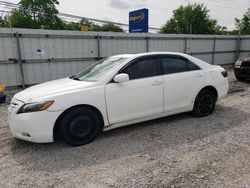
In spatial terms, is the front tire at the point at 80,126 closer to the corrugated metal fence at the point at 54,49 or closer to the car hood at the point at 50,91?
the car hood at the point at 50,91

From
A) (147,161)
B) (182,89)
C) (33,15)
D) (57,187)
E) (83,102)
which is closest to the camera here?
(57,187)

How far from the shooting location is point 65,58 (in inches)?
336

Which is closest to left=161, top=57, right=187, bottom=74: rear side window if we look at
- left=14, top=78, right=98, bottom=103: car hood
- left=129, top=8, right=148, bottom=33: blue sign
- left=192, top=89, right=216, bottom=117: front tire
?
left=192, top=89, right=216, bottom=117: front tire

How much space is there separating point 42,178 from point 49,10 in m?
39.3

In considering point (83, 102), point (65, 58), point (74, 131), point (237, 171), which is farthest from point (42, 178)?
point (65, 58)

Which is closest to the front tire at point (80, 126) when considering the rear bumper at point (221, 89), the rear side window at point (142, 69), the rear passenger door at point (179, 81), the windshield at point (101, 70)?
the windshield at point (101, 70)

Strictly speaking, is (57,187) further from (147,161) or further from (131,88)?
(131,88)

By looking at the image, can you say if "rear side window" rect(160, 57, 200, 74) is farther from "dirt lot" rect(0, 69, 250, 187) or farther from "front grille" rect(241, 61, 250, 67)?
"front grille" rect(241, 61, 250, 67)

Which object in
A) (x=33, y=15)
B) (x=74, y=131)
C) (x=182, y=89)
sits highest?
(x=33, y=15)

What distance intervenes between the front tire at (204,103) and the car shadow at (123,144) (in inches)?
6.3

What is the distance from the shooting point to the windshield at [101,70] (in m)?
3.86

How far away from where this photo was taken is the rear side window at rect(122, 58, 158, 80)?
392cm

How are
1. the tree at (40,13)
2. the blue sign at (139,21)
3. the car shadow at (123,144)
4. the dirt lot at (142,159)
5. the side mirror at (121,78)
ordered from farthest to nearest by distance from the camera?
1. the tree at (40,13)
2. the blue sign at (139,21)
3. the side mirror at (121,78)
4. the car shadow at (123,144)
5. the dirt lot at (142,159)

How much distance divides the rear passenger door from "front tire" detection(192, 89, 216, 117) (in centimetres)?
19
